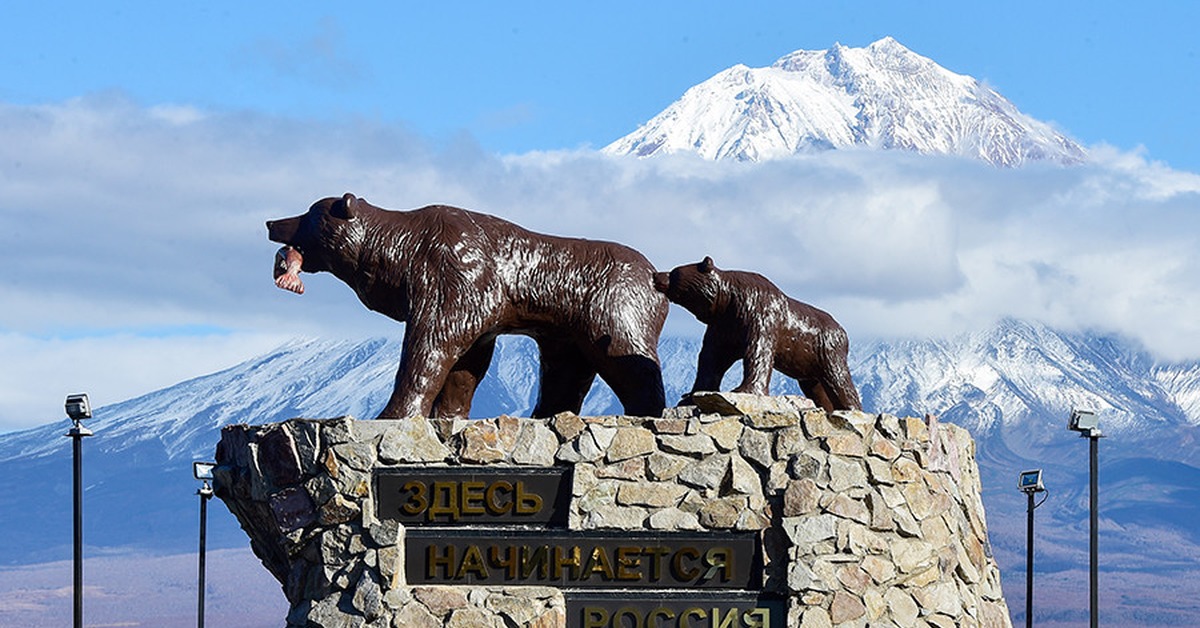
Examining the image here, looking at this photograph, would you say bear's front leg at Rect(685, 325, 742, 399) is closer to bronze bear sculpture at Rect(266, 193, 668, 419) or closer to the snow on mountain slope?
bronze bear sculpture at Rect(266, 193, 668, 419)

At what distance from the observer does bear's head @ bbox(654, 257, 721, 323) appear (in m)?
16.9

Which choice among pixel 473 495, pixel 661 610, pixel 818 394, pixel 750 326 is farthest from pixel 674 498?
pixel 818 394

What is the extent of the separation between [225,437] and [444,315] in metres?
1.85

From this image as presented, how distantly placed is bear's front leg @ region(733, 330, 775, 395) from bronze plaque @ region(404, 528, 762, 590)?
5.09 ft

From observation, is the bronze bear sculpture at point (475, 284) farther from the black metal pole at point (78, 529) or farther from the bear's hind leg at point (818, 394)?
the black metal pole at point (78, 529)

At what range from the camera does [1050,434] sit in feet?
654

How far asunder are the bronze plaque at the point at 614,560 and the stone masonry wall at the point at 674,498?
3.3 inches

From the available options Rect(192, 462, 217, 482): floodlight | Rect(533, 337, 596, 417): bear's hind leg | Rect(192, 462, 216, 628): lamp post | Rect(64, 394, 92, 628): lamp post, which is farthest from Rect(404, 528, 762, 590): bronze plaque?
Rect(192, 462, 217, 482): floodlight

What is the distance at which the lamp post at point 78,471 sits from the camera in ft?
64.4

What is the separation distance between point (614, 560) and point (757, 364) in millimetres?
2220

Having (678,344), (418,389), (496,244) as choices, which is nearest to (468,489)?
(418,389)

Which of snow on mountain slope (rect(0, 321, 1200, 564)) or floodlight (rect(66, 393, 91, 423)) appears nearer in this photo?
floodlight (rect(66, 393, 91, 423))

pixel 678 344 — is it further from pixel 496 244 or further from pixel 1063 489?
pixel 496 244

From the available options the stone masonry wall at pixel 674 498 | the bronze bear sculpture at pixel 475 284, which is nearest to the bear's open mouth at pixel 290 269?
the bronze bear sculpture at pixel 475 284
